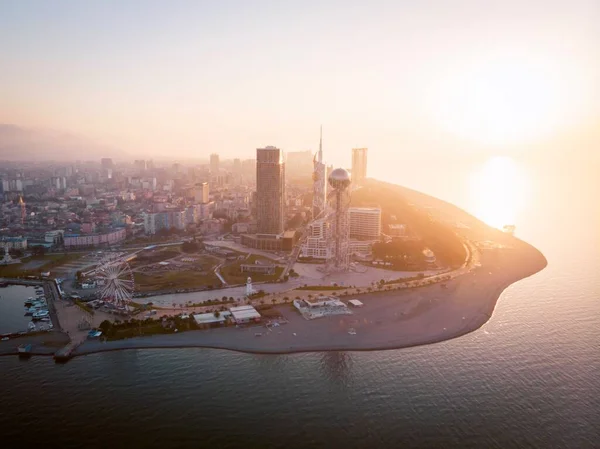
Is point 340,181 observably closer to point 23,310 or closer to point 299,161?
point 23,310

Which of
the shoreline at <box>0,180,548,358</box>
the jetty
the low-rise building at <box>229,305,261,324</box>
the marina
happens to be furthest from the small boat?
the low-rise building at <box>229,305,261,324</box>

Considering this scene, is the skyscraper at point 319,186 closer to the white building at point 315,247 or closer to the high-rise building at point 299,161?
the white building at point 315,247

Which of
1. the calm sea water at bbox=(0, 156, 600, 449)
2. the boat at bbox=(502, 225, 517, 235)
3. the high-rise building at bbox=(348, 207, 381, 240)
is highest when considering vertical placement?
the high-rise building at bbox=(348, 207, 381, 240)

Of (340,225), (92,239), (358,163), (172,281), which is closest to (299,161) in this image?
(358,163)

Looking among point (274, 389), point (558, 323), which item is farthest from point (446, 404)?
point (558, 323)

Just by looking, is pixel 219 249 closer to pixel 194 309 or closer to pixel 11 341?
pixel 194 309

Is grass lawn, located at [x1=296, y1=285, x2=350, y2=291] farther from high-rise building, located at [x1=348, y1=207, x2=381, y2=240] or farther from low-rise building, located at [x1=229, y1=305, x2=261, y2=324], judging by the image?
high-rise building, located at [x1=348, y1=207, x2=381, y2=240]

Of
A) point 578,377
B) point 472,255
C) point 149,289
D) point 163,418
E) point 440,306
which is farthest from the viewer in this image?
point 472,255
